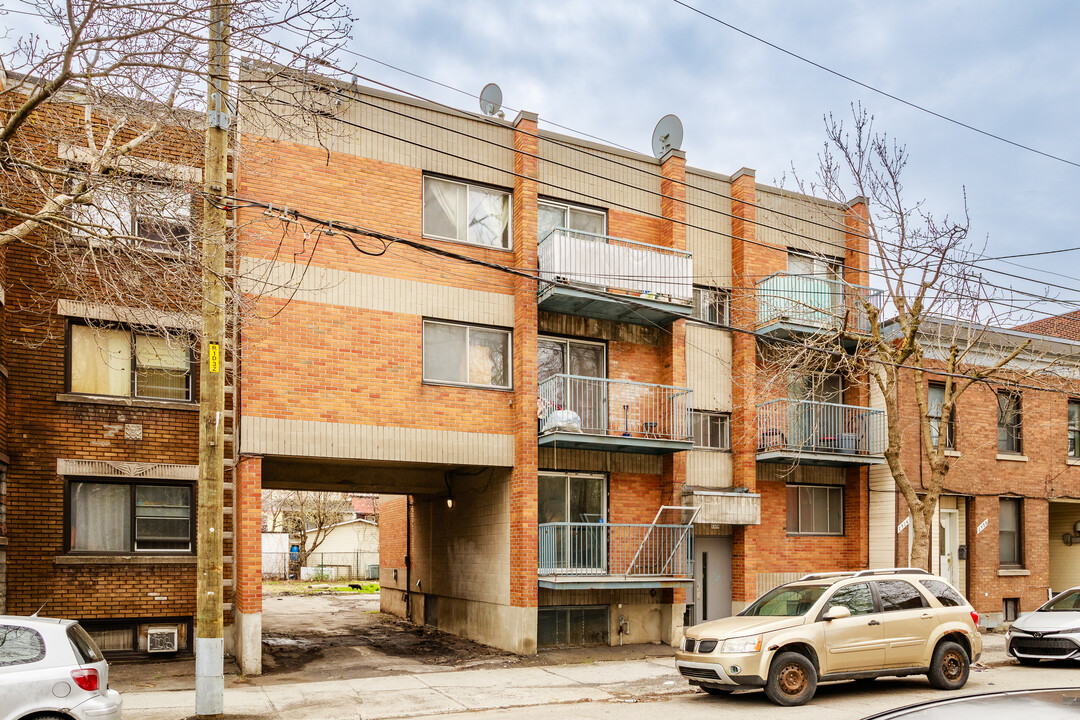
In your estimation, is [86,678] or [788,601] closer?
[86,678]

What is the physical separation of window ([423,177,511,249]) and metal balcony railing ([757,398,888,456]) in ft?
22.3

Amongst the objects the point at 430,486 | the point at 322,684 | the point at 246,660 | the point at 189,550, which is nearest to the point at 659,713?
the point at 322,684

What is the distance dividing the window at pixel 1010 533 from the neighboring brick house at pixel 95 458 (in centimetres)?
1869

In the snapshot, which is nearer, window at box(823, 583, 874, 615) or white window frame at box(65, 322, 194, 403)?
window at box(823, 583, 874, 615)

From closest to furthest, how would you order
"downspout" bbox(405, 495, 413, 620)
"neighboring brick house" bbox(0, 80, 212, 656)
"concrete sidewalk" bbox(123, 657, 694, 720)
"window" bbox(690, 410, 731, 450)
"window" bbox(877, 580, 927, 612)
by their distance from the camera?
1. "concrete sidewalk" bbox(123, 657, 694, 720)
2. "window" bbox(877, 580, 927, 612)
3. "neighboring brick house" bbox(0, 80, 212, 656)
4. "window" bbox(690, 410, 731, 450)
5. "downspout" bbox(405, 495, 413, 620)

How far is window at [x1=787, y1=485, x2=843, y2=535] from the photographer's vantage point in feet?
67.3

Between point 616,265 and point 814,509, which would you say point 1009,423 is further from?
point 616,265

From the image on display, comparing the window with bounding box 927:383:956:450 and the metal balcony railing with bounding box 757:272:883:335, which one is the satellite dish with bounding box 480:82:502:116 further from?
the window with bounding box 927:383:956:450

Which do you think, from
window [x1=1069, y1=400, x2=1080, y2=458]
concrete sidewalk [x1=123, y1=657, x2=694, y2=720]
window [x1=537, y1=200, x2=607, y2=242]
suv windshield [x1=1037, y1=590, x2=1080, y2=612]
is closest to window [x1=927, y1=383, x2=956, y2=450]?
window [x1=1069, y1=400, x2=1080, y2=458]

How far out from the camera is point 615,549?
59.1ft

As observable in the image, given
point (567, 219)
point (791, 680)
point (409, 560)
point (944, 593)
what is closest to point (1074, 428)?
point (944, 593)

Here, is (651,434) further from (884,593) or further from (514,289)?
(884,593)

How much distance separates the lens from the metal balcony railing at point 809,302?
1947 cm

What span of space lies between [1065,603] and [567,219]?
38.0 ft
